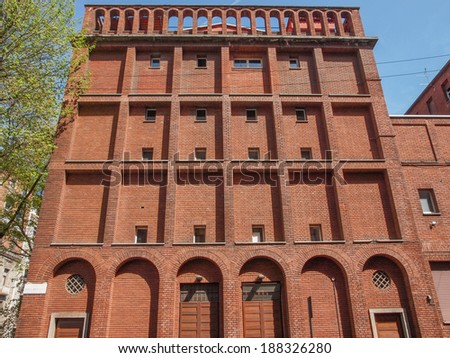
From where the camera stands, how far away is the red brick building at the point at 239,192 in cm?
1495

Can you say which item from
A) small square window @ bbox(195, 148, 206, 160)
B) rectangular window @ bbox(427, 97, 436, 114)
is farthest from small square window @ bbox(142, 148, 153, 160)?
rectangular window @ bbox(427, 97, 436, 114)

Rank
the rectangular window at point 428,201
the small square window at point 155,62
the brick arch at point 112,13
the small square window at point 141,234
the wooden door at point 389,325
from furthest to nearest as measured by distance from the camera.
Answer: the brick arch at point 112,13, the small square window at point 155,62, the rectangular window at point 428,201, the small square window at point 141,234, the wooden door at point 389,325

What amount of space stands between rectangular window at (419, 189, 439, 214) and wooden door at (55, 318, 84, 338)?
1716cm

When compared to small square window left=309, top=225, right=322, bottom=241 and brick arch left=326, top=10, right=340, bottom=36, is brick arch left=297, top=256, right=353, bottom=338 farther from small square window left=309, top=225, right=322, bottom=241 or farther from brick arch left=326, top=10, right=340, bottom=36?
brick arch left=326, top=10, right=340, bottom=36

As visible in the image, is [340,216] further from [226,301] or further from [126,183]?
[126,183]

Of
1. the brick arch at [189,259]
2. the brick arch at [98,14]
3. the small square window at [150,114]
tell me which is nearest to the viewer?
the brick arch at [189,259]

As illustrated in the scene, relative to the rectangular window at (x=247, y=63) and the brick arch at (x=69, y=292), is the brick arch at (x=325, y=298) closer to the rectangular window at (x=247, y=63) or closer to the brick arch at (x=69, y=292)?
the brick arch at (x=69, y=292)

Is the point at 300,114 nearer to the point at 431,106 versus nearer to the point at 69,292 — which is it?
the point at 69,292

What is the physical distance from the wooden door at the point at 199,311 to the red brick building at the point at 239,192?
6cm

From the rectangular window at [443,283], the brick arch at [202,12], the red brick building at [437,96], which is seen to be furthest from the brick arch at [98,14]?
the red brick building at [437,96]

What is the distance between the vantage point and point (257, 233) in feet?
54.9

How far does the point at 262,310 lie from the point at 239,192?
18.5 ft

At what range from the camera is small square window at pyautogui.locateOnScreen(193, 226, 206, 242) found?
1648cm

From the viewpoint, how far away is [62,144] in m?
17.8
